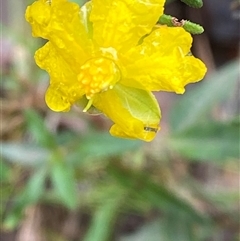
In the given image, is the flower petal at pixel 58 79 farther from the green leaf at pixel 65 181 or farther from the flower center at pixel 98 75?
the green leaf at pixel 65 181

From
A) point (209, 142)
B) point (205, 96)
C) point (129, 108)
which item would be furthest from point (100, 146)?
point (129, 108)

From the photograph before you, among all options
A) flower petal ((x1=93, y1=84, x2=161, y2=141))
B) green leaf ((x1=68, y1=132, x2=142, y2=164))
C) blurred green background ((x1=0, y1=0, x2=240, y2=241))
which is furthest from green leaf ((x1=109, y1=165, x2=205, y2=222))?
flower petal ((x1=93, y1=84, x2=161, y2=141))

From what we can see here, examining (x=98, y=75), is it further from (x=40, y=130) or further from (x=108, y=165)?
(x=108, y=165)

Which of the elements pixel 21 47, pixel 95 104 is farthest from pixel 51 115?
pixel 95 104

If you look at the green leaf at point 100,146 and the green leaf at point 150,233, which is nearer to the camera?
the green leaf at point 100,146

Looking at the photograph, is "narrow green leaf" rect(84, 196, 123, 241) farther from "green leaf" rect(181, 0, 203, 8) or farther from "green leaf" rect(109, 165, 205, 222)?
"green leaf" rect(181, 0, 203, 8)

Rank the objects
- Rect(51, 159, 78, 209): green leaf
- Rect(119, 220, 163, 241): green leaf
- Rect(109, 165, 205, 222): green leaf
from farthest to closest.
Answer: Rect(119, 220, 163, 241): green leaf
Rect(109, 165, 205, 222): green leaf
Rect(51, 159, 78, 209): green leaf

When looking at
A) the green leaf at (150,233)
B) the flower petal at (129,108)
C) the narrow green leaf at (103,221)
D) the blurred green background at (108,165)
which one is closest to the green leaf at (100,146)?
the blurred green background at (108,165)
